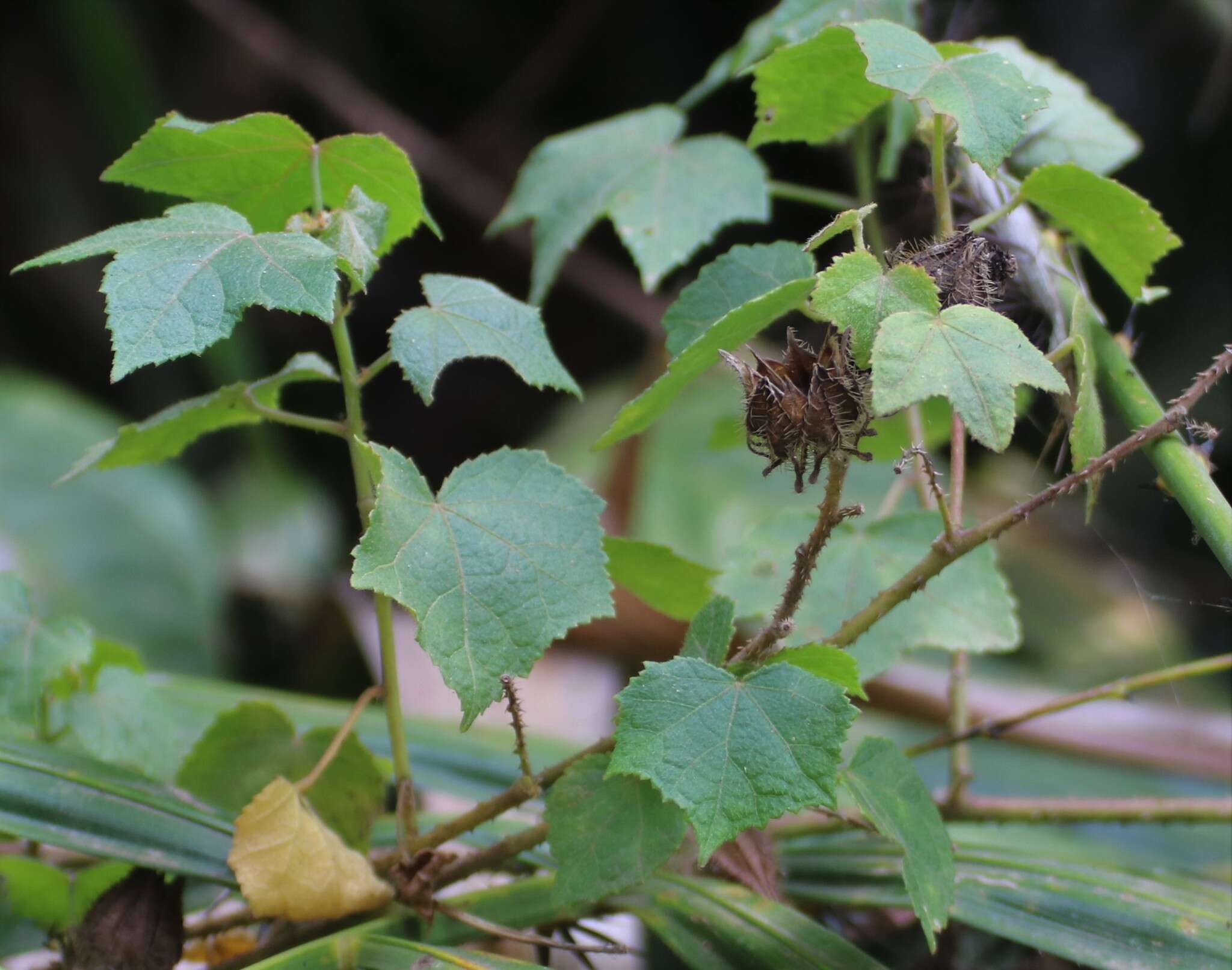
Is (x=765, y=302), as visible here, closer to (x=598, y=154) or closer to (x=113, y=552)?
Result: (x=598, y=154)

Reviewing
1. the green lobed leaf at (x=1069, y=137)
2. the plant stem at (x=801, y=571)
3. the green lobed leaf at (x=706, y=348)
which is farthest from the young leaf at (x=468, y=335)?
the green lobed leaf at (x=1069, y=137)

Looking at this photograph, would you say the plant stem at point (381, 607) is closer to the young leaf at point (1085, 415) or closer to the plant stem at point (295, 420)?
the plant stem at point (295, 420)

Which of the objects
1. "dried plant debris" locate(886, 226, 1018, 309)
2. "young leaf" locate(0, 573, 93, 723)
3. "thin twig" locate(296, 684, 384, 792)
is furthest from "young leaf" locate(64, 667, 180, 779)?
"dried plant debris" locate(886, 226, 1018, 309)

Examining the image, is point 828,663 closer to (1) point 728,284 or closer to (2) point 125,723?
(1) point 728,284

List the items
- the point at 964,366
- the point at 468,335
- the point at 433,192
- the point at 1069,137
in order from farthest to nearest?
the point at 433,192 < the point at 1069,137 < the point at 468,335 < the point at 964,366

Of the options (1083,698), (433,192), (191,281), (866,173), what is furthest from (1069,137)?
(433,192)
